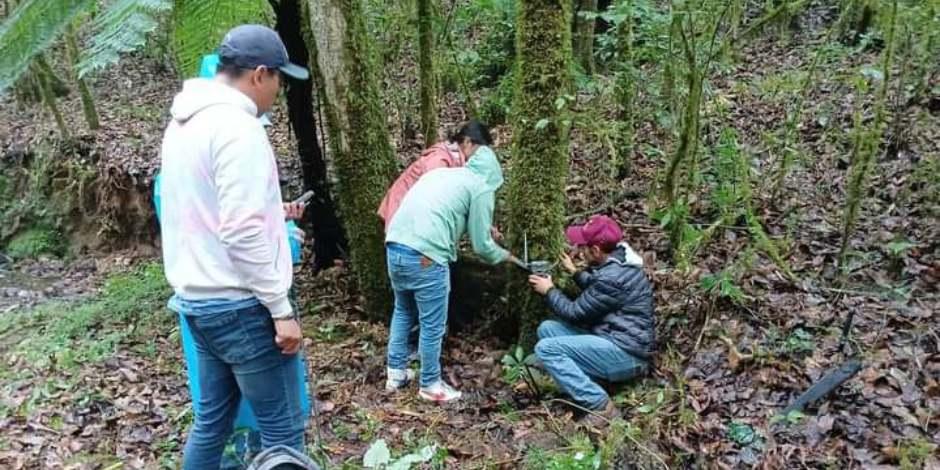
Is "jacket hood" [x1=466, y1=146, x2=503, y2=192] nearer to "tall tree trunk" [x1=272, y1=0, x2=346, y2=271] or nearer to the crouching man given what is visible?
the crouching man

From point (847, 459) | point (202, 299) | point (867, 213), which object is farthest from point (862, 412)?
point (202, 299)

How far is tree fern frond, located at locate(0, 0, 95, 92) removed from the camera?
265 centimetres

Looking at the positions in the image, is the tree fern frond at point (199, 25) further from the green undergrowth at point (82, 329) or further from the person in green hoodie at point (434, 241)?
the green undergrowth at point (82, 329)

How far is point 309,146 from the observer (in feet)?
20.0

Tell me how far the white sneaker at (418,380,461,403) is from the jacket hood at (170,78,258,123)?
7.96ft

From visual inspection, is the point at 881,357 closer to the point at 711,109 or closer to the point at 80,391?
the point at 711,109

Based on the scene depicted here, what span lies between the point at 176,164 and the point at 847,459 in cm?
292

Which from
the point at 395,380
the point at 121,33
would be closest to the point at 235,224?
the point at 121,33

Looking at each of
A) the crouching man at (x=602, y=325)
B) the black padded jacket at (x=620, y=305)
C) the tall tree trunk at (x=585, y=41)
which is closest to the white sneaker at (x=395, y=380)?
the crouching man at (x=602, y=325)

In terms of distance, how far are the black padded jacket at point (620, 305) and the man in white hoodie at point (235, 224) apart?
6.65ft

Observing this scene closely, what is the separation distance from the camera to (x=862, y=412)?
3.44m

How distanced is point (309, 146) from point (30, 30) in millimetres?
3387

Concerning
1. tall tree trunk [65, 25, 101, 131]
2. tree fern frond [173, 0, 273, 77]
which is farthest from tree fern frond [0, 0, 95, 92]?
tall tree trunk [65, 25, 101, 131]

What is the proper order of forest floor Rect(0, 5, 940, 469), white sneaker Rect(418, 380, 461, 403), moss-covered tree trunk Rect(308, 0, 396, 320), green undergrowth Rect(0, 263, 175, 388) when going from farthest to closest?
green undergrowth Rect(0, 263, 175, 388) < moss-covered tree trunk Rect(308, 0, 396, 320) < white sneaker Rect(418, 380, 461, 403) < forest floor Rect(0, 5, 940, 469)
